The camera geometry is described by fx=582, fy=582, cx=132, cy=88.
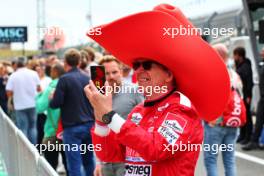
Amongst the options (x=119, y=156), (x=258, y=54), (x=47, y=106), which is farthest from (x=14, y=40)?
(x=119, y=156)

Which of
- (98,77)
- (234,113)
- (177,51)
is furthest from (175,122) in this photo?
(234,113)

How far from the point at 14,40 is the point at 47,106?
8188mm

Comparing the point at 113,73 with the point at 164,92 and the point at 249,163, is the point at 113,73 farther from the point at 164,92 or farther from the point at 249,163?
the point at 249,163

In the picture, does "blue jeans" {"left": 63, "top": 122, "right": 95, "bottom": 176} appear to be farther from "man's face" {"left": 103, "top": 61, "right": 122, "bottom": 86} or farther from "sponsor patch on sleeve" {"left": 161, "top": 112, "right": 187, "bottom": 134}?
"sponsor patch on sleeve" {"left": 161, "top": 112, "right": 187, "bottom": 134}

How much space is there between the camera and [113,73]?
200 inches

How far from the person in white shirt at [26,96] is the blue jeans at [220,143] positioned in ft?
14.3

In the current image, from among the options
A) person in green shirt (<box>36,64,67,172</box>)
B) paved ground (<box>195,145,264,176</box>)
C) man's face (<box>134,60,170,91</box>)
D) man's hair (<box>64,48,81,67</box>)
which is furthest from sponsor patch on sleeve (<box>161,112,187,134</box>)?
paved ground (<box>195,145,264,176</box>)

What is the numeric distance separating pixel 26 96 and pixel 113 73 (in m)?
5.38

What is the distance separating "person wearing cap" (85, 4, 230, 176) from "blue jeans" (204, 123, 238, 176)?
10.7ft

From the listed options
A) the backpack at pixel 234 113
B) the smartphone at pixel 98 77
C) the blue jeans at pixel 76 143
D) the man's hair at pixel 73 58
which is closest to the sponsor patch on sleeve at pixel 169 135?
the smartphone at pixel 98 77

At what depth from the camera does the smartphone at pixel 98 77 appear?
2.90 m

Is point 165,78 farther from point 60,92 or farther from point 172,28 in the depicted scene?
point 60,92

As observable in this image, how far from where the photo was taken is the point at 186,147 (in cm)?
280

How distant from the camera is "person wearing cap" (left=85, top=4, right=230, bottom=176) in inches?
108
